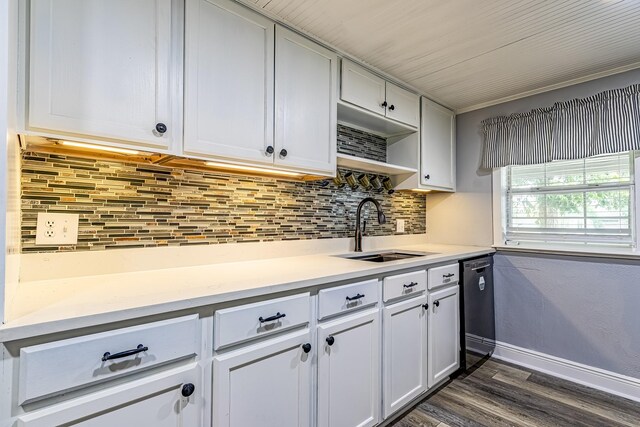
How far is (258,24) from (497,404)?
2.55m

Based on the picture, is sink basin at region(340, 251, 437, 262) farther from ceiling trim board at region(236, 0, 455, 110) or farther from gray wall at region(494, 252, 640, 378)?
ceiling trim board at region(236, 0, 455, 110)

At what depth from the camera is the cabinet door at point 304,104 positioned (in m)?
1.61

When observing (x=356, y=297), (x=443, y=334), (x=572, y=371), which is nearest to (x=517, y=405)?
(x=443, y=334)

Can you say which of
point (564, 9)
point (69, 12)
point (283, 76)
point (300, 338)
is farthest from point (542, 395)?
point (69, 12)

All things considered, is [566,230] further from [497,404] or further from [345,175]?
[345,175]

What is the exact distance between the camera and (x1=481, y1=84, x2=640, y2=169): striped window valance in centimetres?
204

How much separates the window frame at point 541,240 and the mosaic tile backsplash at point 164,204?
56.4 inches

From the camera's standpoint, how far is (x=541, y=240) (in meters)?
2.53

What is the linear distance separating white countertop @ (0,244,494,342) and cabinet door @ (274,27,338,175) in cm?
58

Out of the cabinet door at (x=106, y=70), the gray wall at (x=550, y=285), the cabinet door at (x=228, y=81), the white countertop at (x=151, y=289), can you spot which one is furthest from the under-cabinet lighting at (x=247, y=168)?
the gray wall at (x=550, y=285)

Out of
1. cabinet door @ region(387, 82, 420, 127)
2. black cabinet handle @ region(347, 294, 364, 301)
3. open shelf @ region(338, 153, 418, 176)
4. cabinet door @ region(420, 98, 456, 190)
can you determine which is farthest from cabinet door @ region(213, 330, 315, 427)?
cabinet door @ region(420, 98, 456, 190)

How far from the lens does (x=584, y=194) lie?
7.61 feet

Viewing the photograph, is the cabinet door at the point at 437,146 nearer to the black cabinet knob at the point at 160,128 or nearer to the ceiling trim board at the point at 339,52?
the ceiling trim board at the point at 339,52

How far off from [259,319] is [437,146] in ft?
7.12
